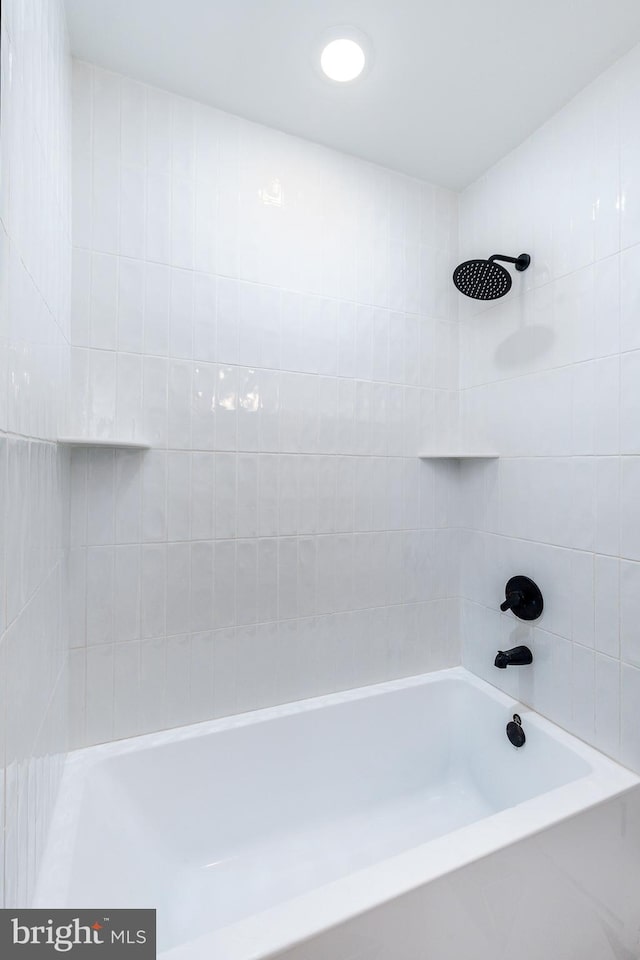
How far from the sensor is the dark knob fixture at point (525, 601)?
1.55 metres

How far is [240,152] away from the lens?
5.03 ft

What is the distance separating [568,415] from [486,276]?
0.53 m

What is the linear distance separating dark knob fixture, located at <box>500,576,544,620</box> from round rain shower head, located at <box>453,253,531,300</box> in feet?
3.29

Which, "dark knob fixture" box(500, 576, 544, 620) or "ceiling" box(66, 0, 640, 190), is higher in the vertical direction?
"ceiling" box(66, 0, 640, 190)

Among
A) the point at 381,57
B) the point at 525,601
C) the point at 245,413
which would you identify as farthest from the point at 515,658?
the point at 381,57

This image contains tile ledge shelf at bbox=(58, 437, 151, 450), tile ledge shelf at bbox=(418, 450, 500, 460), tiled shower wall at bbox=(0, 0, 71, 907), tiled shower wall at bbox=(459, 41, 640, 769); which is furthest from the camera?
tile ledge shelf at bbox=(418, 450, 500, 460)

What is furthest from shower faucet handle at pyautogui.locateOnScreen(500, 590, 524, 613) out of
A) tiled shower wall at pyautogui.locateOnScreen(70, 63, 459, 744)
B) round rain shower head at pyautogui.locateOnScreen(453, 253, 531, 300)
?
round rain shower head at pyautogui.locateOnScreen(453, 253, 531, 300)

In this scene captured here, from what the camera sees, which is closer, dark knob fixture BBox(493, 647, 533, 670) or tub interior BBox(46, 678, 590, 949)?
tub interior BBox(46, 678, 590, 949)

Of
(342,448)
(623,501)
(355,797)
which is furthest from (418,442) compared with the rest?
(355,797)

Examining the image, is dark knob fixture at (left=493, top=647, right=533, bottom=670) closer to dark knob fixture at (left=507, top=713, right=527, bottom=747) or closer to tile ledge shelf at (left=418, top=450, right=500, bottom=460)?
dark knob fixture at (left=507, top=713, right=527, bottom=747)

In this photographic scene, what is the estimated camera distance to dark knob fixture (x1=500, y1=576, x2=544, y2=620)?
1548 millimetres

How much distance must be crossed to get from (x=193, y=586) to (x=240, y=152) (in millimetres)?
1454

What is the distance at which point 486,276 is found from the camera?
1.52 meters

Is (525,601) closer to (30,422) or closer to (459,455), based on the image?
(459,455)
